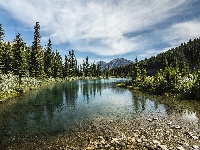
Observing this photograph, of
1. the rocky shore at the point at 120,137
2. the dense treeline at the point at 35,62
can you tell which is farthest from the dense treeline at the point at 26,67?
the rocky shore at the point at 120,137

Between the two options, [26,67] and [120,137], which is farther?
[26,67]

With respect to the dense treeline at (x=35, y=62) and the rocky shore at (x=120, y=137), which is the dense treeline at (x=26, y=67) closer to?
the dense treeline at (x=35, y=62)

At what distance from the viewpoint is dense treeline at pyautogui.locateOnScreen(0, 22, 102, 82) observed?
6462cm

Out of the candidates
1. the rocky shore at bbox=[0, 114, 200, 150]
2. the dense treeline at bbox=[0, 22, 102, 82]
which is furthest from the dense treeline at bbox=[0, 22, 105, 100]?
the rocky shore at bbox=[0, 114, 200, 150]

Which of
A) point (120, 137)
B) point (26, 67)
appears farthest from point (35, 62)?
point (120, 137)

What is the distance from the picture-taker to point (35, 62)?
8412 cm

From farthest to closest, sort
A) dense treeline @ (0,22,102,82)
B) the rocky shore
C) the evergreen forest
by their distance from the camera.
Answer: dense treeline @ (0,22,102,82)
the evergreen forest
the rocky shore

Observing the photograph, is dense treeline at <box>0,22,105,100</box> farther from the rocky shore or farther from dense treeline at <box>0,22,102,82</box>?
the rocky shore

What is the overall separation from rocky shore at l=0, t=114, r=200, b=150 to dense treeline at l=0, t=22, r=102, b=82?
41.3 metres

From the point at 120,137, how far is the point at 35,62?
7568 centimetres

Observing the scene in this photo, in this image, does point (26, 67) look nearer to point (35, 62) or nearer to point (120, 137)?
point (35, 62)

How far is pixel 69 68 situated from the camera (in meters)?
149

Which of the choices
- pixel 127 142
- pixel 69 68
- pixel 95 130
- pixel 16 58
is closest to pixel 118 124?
pixel 95 130

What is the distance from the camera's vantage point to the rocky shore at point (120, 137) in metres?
14.9
